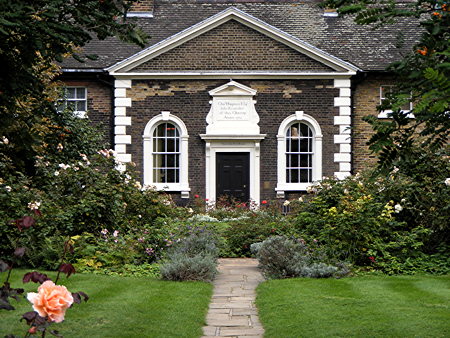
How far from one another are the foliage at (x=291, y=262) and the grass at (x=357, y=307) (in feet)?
1.31

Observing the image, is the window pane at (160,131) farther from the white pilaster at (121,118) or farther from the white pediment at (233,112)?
the white pediment at (233,112)

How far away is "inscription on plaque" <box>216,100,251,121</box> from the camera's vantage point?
75.2 ft

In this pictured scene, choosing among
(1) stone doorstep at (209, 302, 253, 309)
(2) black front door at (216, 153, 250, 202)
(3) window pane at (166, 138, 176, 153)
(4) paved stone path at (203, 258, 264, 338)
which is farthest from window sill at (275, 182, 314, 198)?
(1) stone doorstep at (209, 302, 253, 309)

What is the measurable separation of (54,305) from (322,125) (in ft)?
63.0

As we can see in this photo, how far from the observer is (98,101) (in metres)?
23.3

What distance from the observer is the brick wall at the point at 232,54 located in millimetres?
22812

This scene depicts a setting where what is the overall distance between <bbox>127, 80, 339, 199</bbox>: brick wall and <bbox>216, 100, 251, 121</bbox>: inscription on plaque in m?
0.36

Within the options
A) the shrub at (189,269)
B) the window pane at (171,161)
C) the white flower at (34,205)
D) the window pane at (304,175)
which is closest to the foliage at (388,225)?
the shrub at (189,269)

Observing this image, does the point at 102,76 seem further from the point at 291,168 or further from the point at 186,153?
the point at 291,168

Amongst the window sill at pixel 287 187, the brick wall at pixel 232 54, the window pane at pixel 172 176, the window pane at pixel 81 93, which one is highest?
the brick wall at pixel 232 54

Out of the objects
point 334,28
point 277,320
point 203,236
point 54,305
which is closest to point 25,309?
point 277,320

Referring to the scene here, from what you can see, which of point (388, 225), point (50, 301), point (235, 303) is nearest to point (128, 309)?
point (235, 303)

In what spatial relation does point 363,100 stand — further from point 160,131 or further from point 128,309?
point 128,309

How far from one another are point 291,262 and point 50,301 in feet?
24.1
